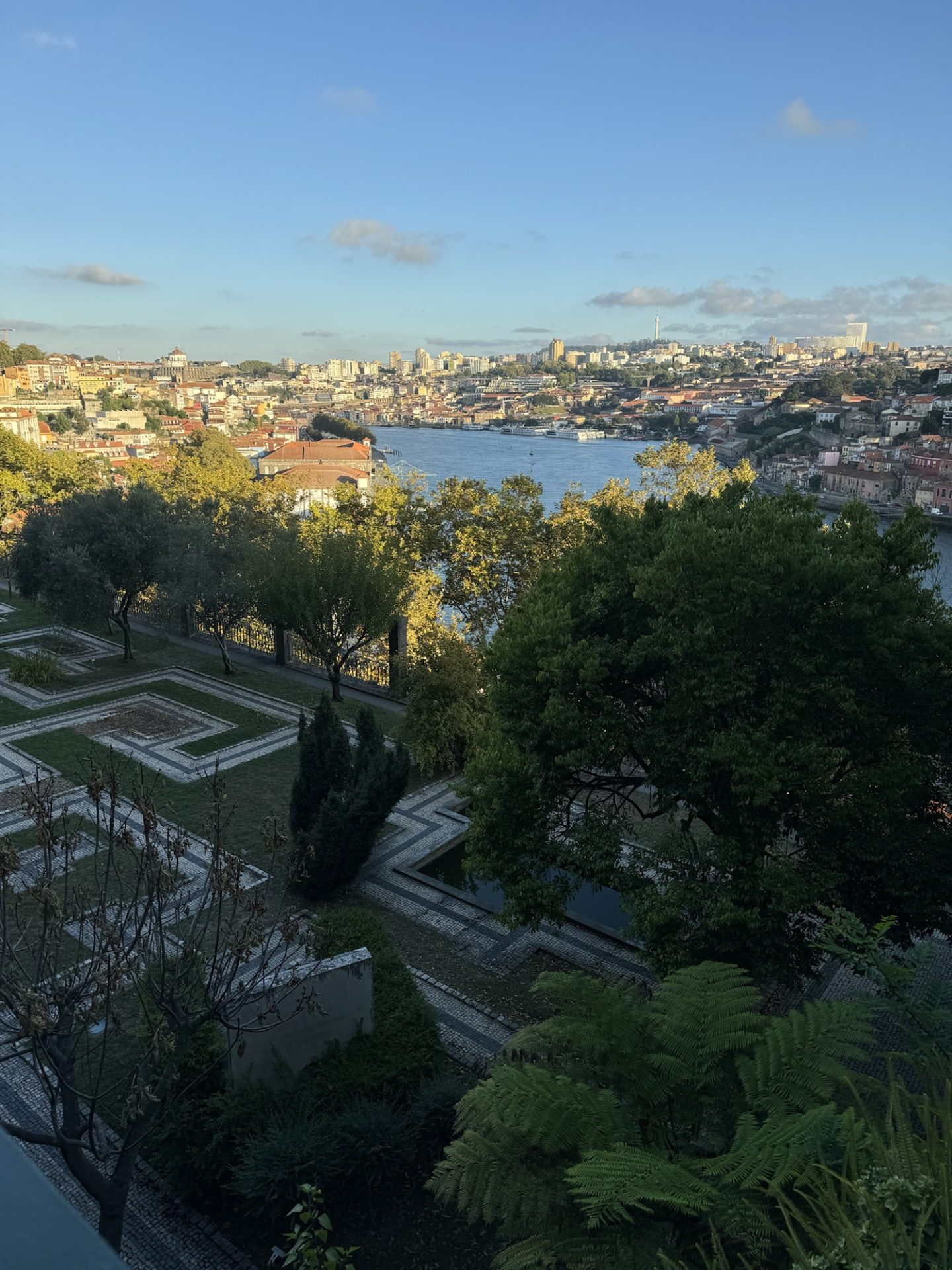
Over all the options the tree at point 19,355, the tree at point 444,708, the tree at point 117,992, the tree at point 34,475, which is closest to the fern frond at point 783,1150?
the tree at point 117,992

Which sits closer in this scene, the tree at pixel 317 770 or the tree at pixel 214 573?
the tree at pixel 317 770


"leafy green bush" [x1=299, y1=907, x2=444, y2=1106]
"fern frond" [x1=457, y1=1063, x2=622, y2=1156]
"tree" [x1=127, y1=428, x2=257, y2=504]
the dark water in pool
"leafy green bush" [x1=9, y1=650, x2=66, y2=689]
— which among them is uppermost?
"tree" [x1=127, y1=428, x2=257, y2=504]

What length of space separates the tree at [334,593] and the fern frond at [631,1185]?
12759 mm

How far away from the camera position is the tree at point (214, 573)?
56.9 ft

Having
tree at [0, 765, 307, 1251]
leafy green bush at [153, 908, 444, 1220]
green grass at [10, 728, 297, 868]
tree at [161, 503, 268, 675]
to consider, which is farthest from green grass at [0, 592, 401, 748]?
tree at [0, 765, 307, 1251]

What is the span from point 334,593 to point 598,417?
9183cm

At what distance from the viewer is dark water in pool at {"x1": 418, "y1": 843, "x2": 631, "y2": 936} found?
10578 mm

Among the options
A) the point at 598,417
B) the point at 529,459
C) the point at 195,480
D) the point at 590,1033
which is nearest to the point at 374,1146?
the point at 590,1033

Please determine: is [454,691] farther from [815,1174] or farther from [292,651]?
[815,1174]

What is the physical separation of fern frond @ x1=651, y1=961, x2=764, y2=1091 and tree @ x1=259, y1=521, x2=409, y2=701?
11389mm

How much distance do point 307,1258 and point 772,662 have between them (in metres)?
5.74

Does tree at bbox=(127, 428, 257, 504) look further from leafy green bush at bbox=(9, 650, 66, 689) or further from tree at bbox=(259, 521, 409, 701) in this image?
tree at bbox=(259, 521, 409, 701)

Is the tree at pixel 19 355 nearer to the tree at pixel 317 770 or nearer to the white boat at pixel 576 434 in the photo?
the white boat at pixel 576 434

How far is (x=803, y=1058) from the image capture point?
Result: 5.16 metres
